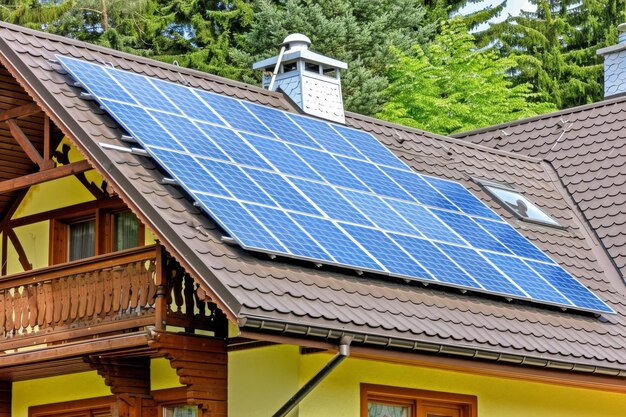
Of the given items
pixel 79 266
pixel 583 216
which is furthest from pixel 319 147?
pixel 583 216

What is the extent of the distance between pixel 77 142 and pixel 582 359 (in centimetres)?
594

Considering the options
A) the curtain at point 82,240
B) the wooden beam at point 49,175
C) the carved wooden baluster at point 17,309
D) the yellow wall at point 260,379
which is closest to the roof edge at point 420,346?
the yellow wall at point 260,379

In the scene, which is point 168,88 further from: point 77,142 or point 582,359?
point 582,359

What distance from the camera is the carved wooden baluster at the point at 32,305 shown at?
15.4m

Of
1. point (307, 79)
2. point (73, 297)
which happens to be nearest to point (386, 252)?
point (73, 297)

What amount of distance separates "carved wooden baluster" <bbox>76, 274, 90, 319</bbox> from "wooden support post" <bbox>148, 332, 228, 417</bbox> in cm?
132

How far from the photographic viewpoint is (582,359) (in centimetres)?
1577

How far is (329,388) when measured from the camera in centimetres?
1473

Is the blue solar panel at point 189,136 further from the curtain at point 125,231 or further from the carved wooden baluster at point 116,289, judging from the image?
the carved wooden baluster at point 116,289

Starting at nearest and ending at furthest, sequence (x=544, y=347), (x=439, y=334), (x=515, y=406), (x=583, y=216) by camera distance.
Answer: (x=439, y=334) < (x=544, y=347) < (x=515, y=406) < (x=583, y=216)

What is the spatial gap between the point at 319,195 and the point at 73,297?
2.95m

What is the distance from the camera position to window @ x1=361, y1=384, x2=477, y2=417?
15.2 m

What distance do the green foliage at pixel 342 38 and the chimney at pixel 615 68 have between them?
15.9m

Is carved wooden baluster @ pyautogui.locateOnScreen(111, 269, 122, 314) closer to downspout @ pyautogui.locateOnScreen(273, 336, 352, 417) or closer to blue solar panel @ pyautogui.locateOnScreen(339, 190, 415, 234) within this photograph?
downspout @ pyautogui.locateOnScreen(273, 336, 352, 417)
